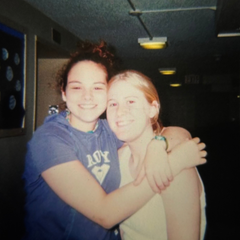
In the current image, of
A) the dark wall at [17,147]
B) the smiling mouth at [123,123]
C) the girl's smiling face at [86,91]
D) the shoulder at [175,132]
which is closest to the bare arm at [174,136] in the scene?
the shoulder at [175,132]

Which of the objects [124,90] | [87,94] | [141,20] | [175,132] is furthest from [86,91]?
[141,20]

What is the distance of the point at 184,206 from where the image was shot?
69cm

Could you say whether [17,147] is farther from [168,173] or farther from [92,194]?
[168,173]

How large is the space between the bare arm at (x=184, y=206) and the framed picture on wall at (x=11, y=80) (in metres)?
0.86

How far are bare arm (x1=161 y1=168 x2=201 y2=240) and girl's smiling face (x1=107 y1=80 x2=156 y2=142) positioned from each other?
0.24m

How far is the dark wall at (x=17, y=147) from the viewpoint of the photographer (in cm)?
128

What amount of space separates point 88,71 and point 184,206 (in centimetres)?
54

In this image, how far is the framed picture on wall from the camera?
→ 1.07m

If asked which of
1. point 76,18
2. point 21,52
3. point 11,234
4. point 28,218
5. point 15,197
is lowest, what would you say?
point 11,234

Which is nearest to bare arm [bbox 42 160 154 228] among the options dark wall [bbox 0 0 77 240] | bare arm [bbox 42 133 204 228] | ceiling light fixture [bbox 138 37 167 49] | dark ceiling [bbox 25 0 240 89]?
bare arm [bbox 42 133 204 228]

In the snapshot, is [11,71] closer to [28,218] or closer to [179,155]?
[28,218]

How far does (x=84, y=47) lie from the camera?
0.85 metres

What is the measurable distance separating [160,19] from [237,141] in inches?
63.1

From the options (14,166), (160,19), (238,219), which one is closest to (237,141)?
(238,219)
